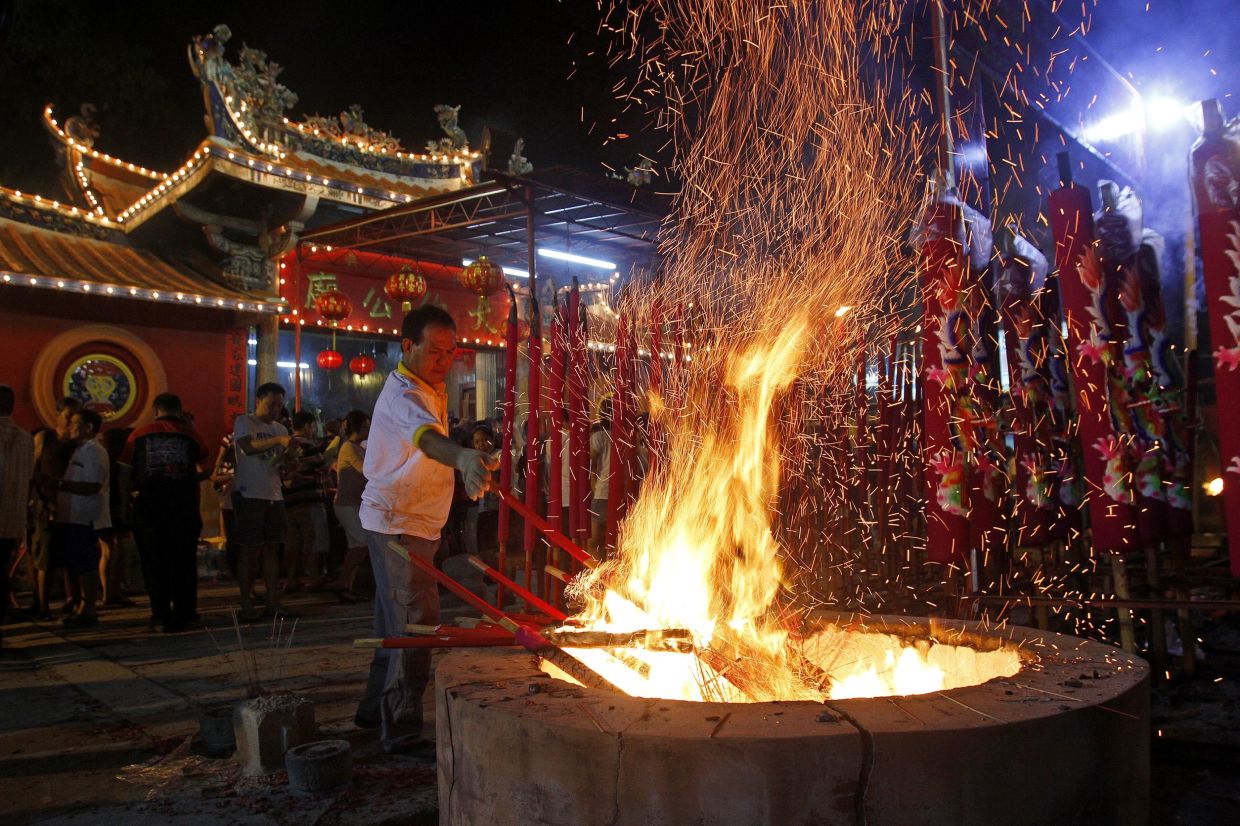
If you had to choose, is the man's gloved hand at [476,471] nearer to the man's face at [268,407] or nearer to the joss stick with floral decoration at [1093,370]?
the joss stick with floral decoration at [1093,370]

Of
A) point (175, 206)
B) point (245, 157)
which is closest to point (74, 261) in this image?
point (175, 206)

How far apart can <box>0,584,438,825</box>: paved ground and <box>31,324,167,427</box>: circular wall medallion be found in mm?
3857

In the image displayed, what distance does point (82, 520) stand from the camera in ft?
20.6

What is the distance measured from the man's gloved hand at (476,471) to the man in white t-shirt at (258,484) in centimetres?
377

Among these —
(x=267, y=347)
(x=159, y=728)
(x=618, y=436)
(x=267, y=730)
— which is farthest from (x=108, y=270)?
(x=267, y=730)

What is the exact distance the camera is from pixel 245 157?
31.8 feet

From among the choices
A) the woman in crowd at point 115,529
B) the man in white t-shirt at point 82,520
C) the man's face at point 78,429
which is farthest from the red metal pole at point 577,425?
the woman in crowd at point 115,529

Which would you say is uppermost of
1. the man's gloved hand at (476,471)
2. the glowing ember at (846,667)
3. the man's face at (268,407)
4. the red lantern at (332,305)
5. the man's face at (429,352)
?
the red lantern at (332,305)

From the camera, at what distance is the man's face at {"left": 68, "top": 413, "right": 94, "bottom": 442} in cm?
643

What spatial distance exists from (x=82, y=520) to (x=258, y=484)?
1420 millimetres

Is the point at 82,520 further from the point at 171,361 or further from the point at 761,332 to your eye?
the point at 761,332

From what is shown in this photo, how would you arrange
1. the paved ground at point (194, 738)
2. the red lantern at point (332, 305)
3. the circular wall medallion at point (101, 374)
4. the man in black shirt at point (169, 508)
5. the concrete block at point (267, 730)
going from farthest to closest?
the red lantern at point (332, 305) < the circular wall medallion at point (101, 374) < the man in black shirt at point (169, 508) < the concrete block at point (267, 730) < the paved ground at point (194, 738)

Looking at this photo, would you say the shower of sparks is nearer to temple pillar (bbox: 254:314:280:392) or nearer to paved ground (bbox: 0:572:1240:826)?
paved ground (bbox: 0:572:1240:826)

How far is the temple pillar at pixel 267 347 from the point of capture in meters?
10.3
